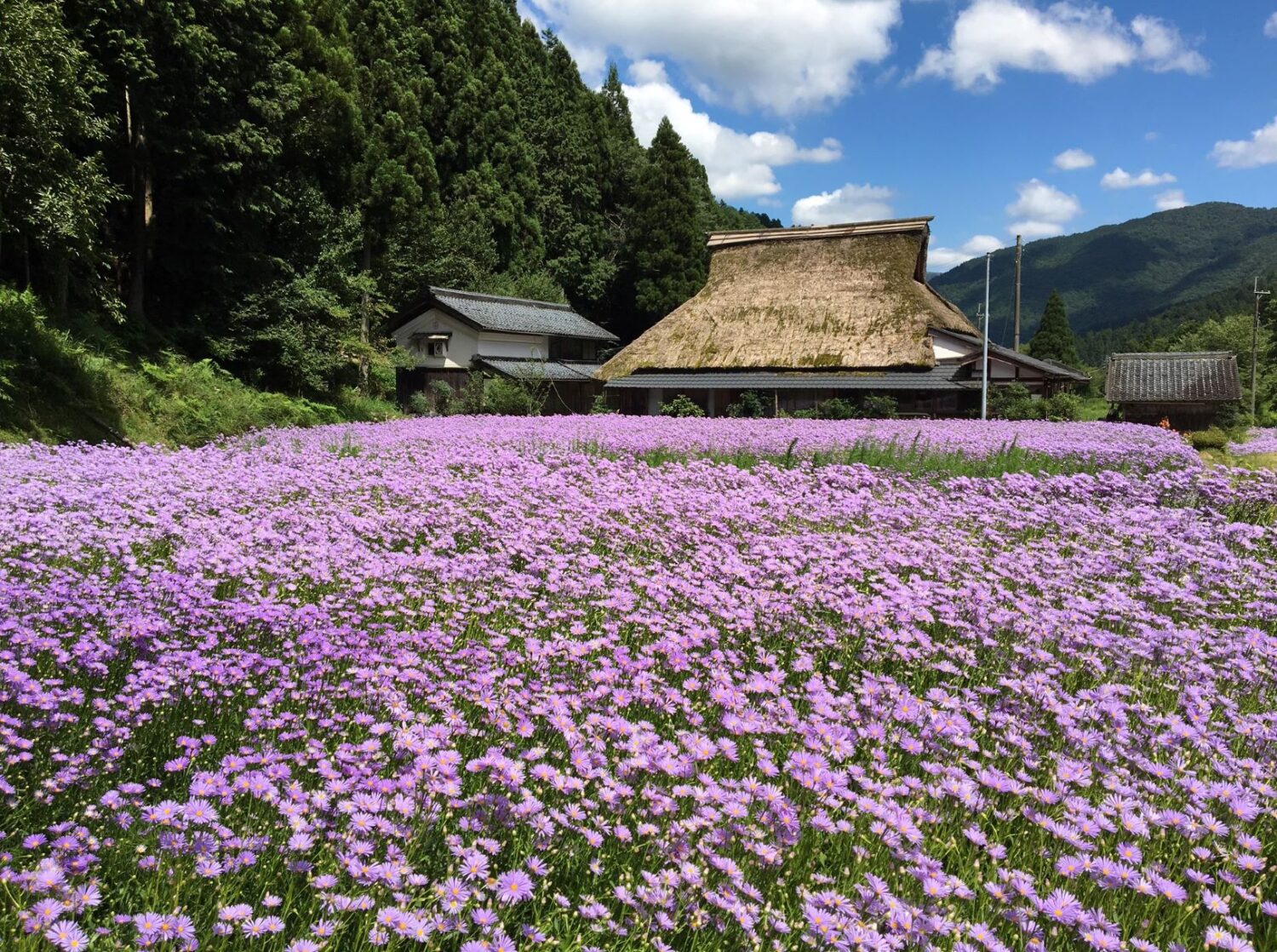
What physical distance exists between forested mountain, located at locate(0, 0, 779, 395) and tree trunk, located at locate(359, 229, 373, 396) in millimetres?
126

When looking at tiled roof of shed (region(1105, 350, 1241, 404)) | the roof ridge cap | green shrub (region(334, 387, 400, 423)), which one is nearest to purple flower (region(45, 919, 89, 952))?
Answer: green shrub (region(334, 387, 400, 423))

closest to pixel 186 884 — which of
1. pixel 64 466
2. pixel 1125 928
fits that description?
pixel 1125 928

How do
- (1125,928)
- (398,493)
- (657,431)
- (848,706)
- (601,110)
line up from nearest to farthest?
(1125,928)
(848,706)
(398,493)
(657,431)
(601,110)

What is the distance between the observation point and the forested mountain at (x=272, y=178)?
12883 mm

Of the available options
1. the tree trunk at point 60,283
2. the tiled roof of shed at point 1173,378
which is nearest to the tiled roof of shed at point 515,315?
the tree trunk at point 60,283

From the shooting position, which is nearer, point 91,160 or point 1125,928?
point 1125,928

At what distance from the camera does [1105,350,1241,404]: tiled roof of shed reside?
30.5 metres

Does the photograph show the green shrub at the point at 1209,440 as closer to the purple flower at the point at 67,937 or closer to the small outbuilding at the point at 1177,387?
the small outbuilding at the point at 1177,387

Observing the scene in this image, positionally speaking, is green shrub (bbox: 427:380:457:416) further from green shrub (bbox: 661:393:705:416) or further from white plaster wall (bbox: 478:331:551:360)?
green shrub (bbox: 661:393:705:416)

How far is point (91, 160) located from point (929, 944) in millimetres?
17170

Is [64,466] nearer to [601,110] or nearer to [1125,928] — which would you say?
[1125,928]

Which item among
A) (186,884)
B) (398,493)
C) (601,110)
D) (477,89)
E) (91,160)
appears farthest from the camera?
(601,110)

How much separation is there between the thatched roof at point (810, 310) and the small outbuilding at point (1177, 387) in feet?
22.8

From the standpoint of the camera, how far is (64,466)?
7.01 metres
